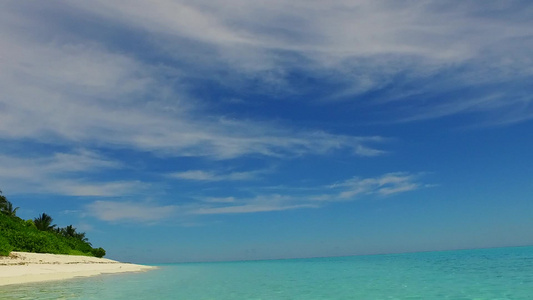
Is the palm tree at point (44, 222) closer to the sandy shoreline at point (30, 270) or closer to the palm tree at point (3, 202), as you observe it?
the palm tree at point (3, 202)

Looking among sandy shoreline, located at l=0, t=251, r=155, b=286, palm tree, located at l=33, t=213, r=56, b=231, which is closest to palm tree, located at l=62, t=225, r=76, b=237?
palm tree, located at l=33, t=213, r=56, b=231

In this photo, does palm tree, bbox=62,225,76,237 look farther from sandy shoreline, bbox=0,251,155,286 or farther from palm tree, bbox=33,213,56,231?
sandy shoreline, bbox=0,251,155,286

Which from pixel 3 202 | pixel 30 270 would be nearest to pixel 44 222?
pixel 3 202

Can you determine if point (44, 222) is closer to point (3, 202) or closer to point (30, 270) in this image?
point (3, 202)

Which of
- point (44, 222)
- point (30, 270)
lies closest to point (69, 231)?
point (44, 222)

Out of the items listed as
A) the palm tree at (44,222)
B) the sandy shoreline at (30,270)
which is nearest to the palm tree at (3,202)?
the palm tree at (44,222)

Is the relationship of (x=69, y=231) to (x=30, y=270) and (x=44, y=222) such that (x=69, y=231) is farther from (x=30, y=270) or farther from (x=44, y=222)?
(x=30, y=270)

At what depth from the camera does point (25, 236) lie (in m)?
48.2

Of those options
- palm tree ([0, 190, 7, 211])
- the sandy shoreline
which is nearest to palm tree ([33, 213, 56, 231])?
palm tree ([0, 190, 7, 211])

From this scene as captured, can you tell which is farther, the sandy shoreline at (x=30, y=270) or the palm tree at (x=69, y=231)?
the palm tree at (x=69, y=231)

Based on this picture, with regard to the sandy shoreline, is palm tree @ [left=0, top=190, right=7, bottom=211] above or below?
above

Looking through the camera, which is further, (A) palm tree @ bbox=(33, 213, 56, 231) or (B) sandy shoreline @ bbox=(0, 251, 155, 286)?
(A) palm tree @ bbox=(33, 213, 56, 231)

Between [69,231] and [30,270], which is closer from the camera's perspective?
[30,270]

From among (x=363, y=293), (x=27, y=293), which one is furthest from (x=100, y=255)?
(x=363, y=293)
